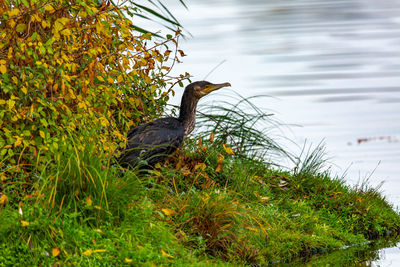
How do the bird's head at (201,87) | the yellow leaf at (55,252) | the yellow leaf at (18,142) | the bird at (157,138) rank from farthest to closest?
the bird's head at (201,87) → the bird at (157,138) → the yellow leaf at (18,142) → the yellow leaf at (55,252)

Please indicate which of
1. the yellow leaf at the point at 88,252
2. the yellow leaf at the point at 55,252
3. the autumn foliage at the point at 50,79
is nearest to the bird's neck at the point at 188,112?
the autumn foliage at the point at 50,79

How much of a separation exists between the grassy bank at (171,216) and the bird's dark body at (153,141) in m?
0.29

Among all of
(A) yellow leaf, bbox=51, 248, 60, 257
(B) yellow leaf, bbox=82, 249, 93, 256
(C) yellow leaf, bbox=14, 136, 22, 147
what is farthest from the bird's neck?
(A) yellow leaf, bbox=51, 248, 60, 257

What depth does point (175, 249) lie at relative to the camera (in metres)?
4.84

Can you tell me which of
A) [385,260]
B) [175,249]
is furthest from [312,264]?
[175,249]

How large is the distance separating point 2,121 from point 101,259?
1.78 meters

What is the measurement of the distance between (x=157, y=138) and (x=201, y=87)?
1218 mm

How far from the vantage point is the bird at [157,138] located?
666 centimetres

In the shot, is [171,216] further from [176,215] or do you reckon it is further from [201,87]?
[201,87]

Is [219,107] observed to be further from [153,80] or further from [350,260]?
[350,260]

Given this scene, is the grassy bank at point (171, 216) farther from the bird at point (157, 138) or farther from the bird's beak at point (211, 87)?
the bird's beak at point (211, 87)

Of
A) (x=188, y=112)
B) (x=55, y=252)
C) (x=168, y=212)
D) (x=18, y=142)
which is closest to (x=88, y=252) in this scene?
(x=55, y=252)

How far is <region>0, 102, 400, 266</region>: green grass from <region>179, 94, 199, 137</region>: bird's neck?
11.5 inches

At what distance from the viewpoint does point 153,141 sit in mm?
6805
